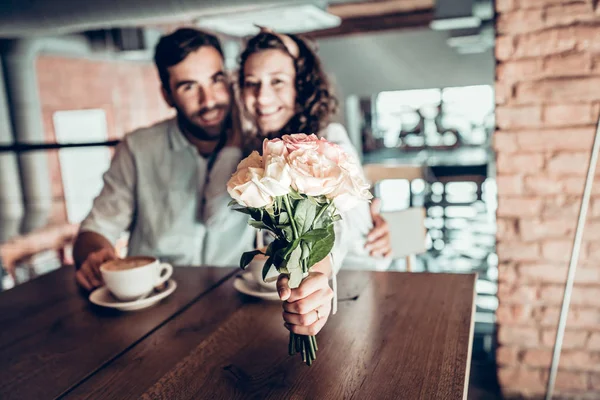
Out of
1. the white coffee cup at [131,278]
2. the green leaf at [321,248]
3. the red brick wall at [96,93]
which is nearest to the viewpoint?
the green leaf at [321,248]

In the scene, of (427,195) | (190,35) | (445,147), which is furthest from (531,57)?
(445,147)

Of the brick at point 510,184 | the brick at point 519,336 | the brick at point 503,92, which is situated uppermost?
the brick at point 503,92

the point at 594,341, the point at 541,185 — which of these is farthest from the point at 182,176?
the point at 594,341

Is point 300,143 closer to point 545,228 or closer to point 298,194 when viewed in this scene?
point 298,194

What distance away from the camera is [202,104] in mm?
1875

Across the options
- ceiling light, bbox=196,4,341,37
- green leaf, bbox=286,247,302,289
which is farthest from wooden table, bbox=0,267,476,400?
ceiling light, bbox=196,4,341,37

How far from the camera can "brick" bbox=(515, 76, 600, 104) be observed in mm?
1657

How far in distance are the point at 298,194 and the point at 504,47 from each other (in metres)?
1.20

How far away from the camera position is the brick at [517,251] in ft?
5.92

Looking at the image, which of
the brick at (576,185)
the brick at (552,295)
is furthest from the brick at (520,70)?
the brick at (552,295)

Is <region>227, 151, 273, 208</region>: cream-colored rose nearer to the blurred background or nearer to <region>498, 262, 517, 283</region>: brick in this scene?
the blurred background

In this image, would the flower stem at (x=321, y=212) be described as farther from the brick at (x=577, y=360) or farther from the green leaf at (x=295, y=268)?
the brick at (x=577, y=360)

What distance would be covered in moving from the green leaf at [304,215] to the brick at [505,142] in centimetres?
111

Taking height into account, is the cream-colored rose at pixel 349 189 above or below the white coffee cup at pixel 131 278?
above
